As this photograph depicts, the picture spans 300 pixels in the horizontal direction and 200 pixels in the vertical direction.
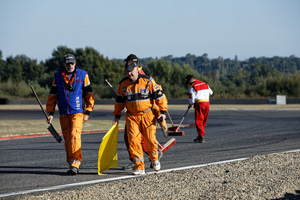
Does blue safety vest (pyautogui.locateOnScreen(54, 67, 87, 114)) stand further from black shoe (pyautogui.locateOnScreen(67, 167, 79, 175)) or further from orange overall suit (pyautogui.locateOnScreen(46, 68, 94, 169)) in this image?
black shoe (pyautogui.locateOnScreen(67, 167, 79, 175))

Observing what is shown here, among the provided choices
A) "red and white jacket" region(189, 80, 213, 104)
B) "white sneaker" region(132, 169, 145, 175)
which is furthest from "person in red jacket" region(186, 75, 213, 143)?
"white sneaker" region(132, 169, 145, 175)

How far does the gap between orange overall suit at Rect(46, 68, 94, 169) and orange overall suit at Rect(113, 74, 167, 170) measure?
76 centimetres

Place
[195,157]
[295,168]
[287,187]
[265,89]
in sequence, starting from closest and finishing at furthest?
[287,187] → [295,168] → [195,157] → [265,89]

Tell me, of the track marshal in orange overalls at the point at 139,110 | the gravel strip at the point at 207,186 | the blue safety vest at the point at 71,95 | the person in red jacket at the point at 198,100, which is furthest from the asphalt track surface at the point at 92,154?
the blue safety vest at the point at 71,95

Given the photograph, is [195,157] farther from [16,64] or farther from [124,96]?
[16,64]

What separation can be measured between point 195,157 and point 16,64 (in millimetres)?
78439

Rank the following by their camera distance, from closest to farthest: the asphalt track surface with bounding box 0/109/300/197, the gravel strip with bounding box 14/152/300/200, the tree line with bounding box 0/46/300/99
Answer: the gravel strip with bounding box 14/152/300/200, the asphalt track surface with bounding box 0/109/300/197, the tree line with bounding box 0/46/300/99

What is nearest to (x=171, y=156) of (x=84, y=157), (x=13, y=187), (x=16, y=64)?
(x=84, y=157)

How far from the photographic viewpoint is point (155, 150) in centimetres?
731

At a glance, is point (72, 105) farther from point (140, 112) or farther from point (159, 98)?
point (159, 98)

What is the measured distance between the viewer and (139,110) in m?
7.18

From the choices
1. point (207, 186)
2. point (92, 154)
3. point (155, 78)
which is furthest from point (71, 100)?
point (155, 78)

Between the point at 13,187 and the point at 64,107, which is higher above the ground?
the point at 64,107

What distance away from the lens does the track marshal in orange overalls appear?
715 cm
